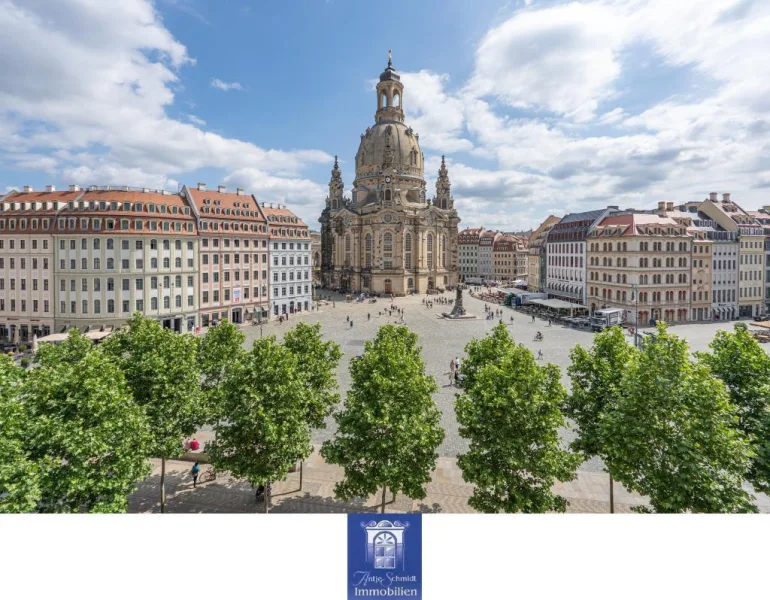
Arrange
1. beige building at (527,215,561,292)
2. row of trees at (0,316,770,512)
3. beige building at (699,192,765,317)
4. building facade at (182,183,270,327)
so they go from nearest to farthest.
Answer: row of trees at (0,316,770,512) < building facade at (182,183,270,327) < beige building at (699,192,765,317) < beige building at (527,215,561,292)

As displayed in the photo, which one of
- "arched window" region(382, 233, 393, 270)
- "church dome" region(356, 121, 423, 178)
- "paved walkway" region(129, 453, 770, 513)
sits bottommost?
"paved walkway" region(129, 453, 770, 513)

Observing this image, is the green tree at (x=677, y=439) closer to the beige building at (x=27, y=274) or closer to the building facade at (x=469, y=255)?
the beige building at (x=27, y=274)

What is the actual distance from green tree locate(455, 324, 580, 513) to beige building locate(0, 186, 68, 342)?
4741 cm

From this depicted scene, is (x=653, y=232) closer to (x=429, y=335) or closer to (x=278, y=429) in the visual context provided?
(x=429, y=335)

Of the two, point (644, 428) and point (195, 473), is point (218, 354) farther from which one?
point (644, 428)

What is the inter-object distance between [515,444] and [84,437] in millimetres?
12075

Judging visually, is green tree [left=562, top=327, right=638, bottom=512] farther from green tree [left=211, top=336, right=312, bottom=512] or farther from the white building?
the white building

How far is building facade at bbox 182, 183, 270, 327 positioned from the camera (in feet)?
176

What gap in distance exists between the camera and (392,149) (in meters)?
116

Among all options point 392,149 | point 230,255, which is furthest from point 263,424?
point 392,149

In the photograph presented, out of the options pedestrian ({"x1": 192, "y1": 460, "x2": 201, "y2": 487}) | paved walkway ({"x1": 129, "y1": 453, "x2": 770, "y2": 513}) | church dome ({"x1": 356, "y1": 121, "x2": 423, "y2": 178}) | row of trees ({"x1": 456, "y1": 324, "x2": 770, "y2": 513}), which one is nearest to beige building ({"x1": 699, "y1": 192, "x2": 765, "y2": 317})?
paved walkway ({"x1": 129, "y1": 453, "x2": 770, "y2": 513})

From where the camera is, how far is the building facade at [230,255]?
5375 centimetres

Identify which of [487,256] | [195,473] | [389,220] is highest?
[389,220]

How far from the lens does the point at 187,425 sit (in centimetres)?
1627
